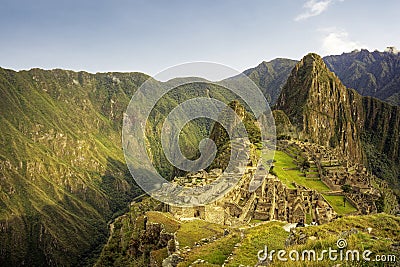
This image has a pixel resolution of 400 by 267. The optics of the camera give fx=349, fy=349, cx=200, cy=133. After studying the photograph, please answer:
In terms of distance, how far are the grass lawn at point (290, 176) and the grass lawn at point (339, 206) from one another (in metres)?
2.87

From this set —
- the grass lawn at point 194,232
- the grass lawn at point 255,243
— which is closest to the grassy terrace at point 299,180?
the grass lawn at point 194,232

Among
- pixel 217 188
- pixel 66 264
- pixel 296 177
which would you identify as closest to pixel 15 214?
pixel 66 264

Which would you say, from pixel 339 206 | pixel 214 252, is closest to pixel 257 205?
pixel 339 206

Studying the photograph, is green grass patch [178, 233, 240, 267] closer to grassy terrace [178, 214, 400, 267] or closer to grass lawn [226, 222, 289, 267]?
grassy terrace [178, 214, 400, 267]

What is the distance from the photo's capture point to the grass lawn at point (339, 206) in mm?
47219

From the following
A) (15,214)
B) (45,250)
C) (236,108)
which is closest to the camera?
(236,108)

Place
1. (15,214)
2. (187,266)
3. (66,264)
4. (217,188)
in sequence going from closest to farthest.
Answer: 1. (187,266)
2. (217,188)
3. (66,264)
4. (15,214)

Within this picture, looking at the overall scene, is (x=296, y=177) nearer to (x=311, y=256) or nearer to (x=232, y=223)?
(x=232, y=223)

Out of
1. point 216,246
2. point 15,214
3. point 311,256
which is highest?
point 311,256

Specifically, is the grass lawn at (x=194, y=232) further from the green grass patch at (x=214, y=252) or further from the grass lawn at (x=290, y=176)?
the grass lawn at (x=290, y=176)

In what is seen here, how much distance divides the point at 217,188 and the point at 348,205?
89.5 ft

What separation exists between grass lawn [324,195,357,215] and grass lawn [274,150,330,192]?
113 inches

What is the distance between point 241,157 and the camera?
52469mm

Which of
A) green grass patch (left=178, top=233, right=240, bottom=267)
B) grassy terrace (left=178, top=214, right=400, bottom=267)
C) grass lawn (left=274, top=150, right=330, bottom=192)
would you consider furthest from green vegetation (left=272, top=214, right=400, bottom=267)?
grass lawn (left=274, top=150, right=330, bottom=192)
